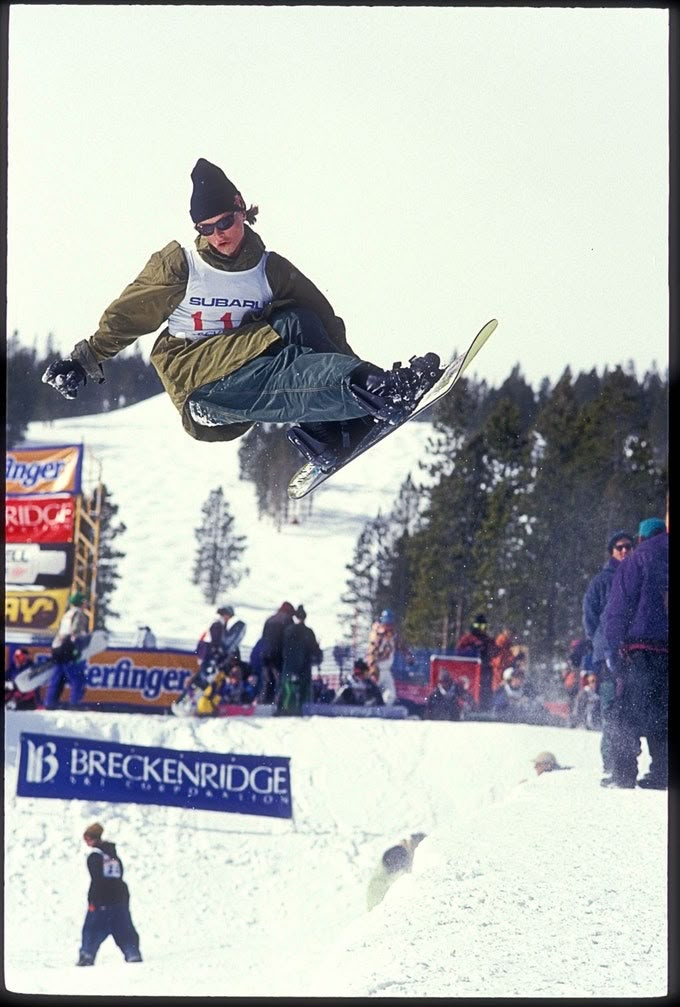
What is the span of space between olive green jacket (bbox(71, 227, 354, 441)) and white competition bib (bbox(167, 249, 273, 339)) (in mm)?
20

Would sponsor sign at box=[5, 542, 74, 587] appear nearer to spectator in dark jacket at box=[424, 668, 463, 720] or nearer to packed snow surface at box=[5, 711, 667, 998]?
packed snow surface at box=[5, 711, 667, 998]

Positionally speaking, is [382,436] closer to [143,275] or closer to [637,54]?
[143,275]

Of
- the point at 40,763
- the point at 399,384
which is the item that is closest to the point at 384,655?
the point at 40,763

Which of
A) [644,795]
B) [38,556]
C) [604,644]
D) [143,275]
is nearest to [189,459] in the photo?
[38,556]

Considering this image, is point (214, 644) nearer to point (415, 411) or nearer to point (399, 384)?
point (415, 411)

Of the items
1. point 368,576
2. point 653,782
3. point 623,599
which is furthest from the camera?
point 368,576

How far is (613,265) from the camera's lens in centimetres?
809

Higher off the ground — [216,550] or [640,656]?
[216,550]

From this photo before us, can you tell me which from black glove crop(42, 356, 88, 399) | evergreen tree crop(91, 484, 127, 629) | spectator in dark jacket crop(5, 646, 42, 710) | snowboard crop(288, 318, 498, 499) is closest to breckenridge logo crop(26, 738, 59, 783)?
spectator in dark jacket crop(5, 646, 42, 710)

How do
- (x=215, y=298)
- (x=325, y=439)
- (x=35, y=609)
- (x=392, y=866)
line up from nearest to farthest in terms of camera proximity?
(x=215, y=298), (x=325, y=439), (x=392, y=866), (x=35, y=609)

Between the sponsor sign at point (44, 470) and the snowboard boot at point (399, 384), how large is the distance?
224 inches

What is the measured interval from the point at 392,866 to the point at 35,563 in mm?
3455

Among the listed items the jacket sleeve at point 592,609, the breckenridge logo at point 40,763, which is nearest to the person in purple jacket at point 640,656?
the jacket sleeve at point 592,609

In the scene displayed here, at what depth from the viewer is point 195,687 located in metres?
8.98
